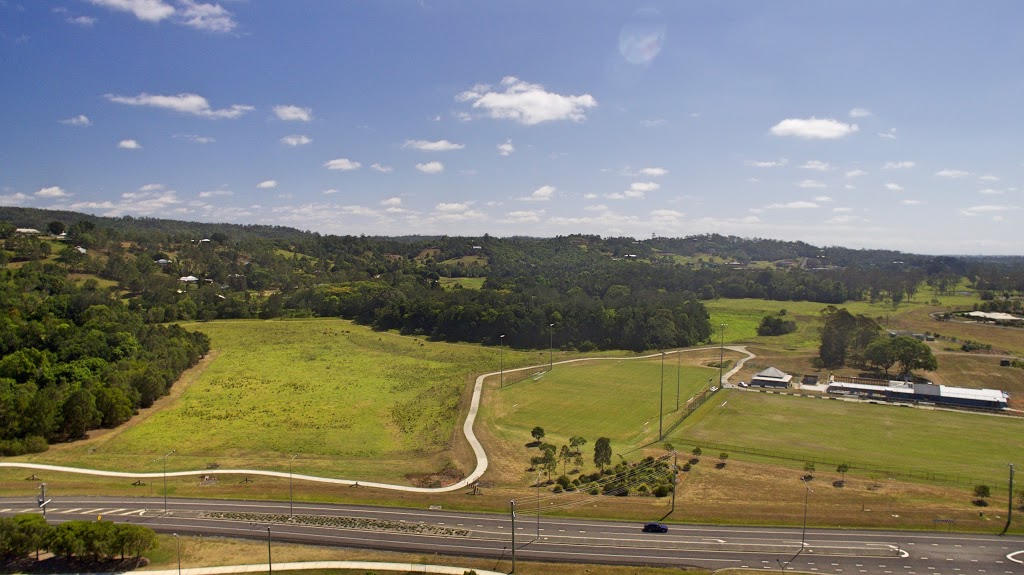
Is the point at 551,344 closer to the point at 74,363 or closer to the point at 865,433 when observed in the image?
the point at 865,433

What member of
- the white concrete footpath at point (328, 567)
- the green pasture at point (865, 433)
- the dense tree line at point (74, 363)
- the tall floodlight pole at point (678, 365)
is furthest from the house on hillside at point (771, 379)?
the dense tree line at point (74, 363)

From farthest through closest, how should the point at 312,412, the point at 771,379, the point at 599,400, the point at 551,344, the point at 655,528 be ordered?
the point at 551,344 < the point at 771,379 < the point at 599,400 < the point at 312,412 < the point at 655,528

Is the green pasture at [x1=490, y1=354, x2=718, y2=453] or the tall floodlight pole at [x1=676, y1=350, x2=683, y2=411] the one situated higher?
the tall floodlight pole at [x1=676, y1=350, x2=683, y2=411]

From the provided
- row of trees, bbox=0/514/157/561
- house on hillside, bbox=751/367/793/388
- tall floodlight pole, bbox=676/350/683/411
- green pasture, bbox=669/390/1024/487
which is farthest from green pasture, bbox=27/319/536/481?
house on hillside, bbox=751/367/793/388

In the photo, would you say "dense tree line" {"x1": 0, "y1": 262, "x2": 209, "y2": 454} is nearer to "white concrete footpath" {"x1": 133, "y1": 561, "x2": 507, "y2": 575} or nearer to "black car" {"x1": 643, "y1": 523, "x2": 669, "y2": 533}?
"white concrete footpath" {"x1": 133, "y1": 561, "x2": 507, "y2": 575}

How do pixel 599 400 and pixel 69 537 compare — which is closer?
pixel 69 537

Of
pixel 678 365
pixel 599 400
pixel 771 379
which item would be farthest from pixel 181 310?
pixel 771 379

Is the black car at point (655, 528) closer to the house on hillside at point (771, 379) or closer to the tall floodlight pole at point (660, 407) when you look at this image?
the tall floodlight pole at point (660, 407)
